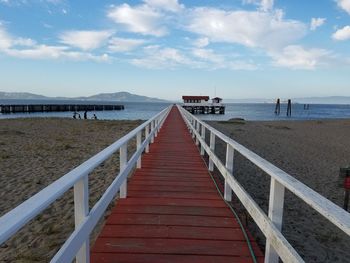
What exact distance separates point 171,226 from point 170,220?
199 millimetres

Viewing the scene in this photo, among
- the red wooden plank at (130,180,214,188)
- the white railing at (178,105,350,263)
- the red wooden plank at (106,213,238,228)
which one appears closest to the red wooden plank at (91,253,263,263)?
the white railing at (178,105,350,263)

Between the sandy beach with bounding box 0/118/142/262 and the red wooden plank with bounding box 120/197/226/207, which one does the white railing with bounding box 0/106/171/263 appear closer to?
the red wooden plank with bounding box 120/197/226/207

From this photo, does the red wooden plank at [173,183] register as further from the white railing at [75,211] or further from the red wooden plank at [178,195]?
the white railing at [75,211]

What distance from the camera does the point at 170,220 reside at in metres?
4.01

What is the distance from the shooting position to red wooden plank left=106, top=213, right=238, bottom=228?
3902 millimetres

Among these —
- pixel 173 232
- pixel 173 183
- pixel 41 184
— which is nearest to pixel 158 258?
pixel 173 232

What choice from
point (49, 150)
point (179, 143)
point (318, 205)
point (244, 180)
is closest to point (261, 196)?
point (244, 180)

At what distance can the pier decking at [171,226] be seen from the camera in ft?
10.3

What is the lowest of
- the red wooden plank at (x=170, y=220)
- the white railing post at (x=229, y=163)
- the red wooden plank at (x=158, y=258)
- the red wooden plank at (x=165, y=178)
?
the red wooden plank at (x=165, y=178)

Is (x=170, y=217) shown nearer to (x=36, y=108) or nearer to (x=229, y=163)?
(x=229, y=163)

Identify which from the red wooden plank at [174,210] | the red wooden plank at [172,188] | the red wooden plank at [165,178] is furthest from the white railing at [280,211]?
the red wooden plank at [165,178]

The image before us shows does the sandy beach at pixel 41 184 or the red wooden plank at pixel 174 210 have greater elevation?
the red wooden plank at pixel 174 210

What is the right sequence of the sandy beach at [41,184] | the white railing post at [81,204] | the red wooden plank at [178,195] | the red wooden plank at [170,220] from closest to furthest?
1. the white railing post at [81,204]
2. the red wooden plank at [170,220]
3. the sandy beach at [41,184]
4. the red wooden plank at [178,195]

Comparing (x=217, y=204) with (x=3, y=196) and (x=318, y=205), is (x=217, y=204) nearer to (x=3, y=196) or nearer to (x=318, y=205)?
(x=318, y=205)
